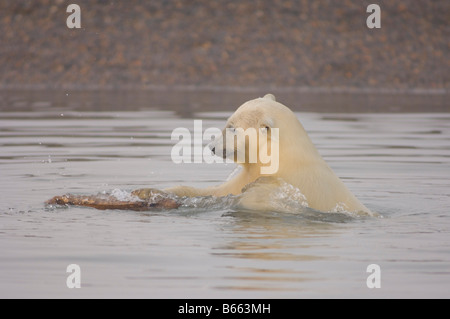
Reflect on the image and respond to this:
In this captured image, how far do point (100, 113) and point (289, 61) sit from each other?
9.88 metres

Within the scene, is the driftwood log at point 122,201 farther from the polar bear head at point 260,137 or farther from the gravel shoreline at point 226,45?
the gravel shoreline at point 226,45

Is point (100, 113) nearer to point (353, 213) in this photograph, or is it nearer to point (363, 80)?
point (363, 80)

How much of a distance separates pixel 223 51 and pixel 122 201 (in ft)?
74.1

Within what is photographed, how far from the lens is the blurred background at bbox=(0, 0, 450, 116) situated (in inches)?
1185

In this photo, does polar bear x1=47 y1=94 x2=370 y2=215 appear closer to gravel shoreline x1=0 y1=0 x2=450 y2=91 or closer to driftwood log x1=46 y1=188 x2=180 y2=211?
driftwood log x1=46 y1=188 x2=180 y2=211

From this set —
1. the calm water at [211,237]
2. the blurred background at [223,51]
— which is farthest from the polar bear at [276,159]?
the blurred background at [223,51]

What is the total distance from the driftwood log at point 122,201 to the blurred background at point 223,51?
1759 cm

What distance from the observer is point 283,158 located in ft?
30.0

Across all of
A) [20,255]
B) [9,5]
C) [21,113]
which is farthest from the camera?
[9,5]

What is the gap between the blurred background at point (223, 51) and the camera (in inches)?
1185

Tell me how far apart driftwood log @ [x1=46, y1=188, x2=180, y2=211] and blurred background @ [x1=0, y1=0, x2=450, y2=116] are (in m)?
17.6

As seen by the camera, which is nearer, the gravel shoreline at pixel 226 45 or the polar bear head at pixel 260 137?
the polar bear head at pixel 260 137
